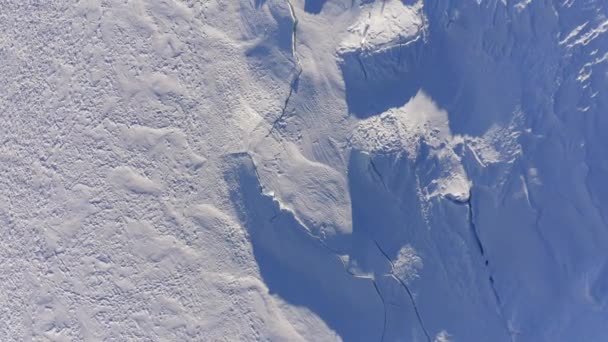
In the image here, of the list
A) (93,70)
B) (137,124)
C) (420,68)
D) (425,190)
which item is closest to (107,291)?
(137,124)

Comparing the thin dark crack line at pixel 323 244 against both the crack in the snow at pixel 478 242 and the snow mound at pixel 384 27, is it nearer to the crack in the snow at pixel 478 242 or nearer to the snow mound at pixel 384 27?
the crack in the snow at pixel 478 242

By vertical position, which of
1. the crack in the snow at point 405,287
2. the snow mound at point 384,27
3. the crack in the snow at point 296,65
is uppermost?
the snow mound at point 384,27

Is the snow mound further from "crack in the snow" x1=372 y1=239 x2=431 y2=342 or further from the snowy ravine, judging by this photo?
"crack in the snow" x1=372 y1=239 x2=431 y2=342

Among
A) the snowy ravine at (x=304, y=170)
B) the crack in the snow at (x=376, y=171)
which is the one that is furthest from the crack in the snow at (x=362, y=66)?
the crack in the snow at (x=376, y=171)

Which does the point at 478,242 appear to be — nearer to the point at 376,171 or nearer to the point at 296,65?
the point at 376,171

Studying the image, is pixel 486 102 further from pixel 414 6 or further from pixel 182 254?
pixel 182 254

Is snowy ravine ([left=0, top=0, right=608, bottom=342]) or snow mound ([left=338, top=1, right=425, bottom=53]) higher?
snow mound ([left=338, top=1, right=425, bottom=53])

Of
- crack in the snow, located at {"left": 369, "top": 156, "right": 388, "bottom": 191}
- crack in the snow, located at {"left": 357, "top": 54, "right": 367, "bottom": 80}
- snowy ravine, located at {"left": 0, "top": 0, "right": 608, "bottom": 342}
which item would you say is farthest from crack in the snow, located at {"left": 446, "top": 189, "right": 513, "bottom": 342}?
crack in the snow, located at {"left": 357, "top": 54, "right": 367, "bottom": 80}

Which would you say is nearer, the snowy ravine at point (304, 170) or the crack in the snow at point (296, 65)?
the snowy ravine at point (304, 170)

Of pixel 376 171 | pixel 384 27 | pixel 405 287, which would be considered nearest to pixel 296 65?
pixel 384 27
